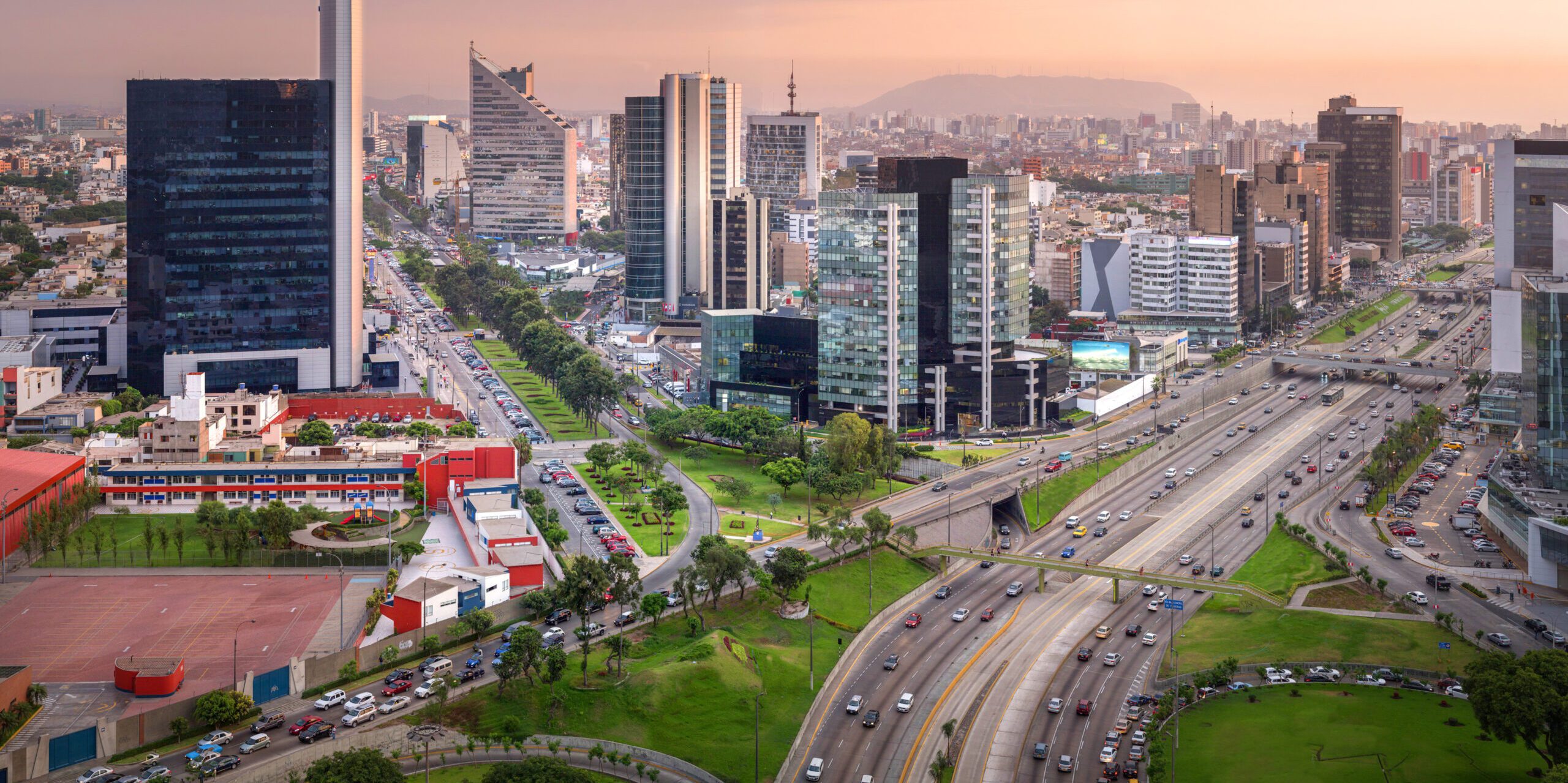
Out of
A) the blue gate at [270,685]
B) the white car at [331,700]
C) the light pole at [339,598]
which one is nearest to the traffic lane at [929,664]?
the white car at [331,700]

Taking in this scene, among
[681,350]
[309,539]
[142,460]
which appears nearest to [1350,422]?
[681,350]

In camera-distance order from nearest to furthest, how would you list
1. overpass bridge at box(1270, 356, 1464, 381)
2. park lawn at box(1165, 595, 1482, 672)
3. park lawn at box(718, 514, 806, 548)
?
park lawn at box(1165, 595, 1482, 672) → park lawn at box(718, 514, 806, 548) → overpass bridge at box(1270, 356, 1464, 381)

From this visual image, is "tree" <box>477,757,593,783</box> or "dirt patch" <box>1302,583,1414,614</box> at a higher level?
"dirt patch" <box>1302,583,1414,614</box>

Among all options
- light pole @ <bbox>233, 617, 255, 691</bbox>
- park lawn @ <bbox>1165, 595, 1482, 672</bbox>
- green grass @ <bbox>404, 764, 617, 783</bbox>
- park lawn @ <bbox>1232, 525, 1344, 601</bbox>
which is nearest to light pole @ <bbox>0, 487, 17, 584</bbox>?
light pole @ <bbox>233, 617, 255, 691</bbox>

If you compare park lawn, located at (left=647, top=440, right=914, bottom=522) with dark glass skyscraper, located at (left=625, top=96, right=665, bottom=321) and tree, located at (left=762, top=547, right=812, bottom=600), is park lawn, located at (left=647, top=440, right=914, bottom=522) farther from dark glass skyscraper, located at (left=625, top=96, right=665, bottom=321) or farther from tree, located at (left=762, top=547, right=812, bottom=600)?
dark glass skyscraper, located at (left=625, top=96, right=665, bottom=321)

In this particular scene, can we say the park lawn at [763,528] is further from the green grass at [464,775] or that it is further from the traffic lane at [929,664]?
the green grass at [464,775]
